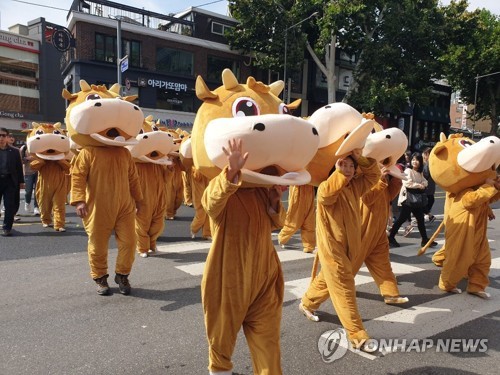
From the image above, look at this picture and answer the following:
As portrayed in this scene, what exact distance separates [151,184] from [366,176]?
3.84 metres

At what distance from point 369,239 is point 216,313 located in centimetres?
230

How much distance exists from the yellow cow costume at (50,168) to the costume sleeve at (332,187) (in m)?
6.47

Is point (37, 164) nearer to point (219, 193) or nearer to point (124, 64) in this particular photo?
point (219, 193)

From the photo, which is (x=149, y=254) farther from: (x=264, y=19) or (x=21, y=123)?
(x=21, y=123)

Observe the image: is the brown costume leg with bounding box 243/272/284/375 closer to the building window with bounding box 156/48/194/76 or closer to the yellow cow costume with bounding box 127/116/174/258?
the yellow cow costume with bounding box 127/116/174/258

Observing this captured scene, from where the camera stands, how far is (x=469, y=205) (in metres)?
4.57

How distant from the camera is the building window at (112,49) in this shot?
22.3 m

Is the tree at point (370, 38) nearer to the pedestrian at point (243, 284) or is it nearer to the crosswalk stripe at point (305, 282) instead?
the crosswalk stripe at point (305, 282)

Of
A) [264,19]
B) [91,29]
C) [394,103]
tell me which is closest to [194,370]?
[394,103]

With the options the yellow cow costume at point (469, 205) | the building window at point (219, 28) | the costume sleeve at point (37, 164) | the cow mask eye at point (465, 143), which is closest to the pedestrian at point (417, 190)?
the cow mask eye at point (465, 143)

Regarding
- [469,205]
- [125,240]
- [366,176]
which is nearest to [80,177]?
[125,240]

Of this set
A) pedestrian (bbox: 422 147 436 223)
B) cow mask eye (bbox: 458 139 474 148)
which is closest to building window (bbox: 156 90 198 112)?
pedestrian (bbox: 422 147 436 223)

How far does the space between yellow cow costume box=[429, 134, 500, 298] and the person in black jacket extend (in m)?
7.15

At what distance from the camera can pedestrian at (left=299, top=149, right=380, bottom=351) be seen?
133 inches
